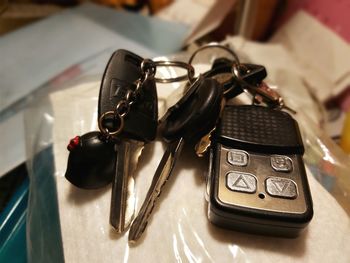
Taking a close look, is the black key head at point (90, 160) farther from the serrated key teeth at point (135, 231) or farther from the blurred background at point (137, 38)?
the blurred background at point (137, 38)

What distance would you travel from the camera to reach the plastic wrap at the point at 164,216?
0.30 metres

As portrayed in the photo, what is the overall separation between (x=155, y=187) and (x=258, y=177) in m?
0.10

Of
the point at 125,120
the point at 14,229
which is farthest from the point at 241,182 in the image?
the point at 14,229

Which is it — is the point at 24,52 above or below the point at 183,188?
below

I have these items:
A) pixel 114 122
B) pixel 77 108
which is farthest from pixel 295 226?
pixel 77 108

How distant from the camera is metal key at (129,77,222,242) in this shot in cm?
31

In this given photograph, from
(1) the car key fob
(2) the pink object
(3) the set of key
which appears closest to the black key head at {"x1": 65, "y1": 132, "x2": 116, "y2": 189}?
(3) the set of key

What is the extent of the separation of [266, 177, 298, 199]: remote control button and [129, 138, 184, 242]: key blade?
9 centimetres

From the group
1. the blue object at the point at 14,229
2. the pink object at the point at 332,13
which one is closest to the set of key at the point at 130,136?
the blue object at the point at 14,229

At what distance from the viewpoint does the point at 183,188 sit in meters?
0.35

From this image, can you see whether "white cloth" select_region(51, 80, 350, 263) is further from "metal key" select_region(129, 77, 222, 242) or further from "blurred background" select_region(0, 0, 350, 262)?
"blurred background" select_region(0, 0, 350, 262)

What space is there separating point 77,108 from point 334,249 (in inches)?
13.1

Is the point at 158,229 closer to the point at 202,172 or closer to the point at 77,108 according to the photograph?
the point at 202,172

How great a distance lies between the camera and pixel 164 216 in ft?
1.07
